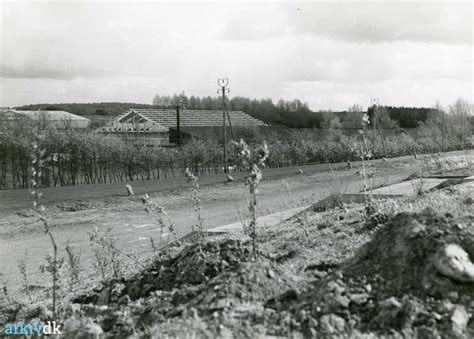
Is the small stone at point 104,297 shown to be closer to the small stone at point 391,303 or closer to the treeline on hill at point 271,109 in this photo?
the small stone at point 391,303

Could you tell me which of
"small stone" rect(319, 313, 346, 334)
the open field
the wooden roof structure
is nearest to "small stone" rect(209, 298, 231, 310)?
the open field

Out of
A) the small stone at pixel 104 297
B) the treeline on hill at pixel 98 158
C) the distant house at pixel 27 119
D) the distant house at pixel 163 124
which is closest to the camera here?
the small stone at pixel 104 297

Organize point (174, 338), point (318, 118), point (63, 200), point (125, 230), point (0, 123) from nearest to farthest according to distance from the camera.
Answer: point (174, 338) → point (125, 230) → point (63, 200) → point (0, 123) → point (318, 118)

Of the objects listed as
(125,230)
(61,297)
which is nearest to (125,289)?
(61,297)

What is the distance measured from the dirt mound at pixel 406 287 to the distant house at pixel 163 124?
137 feet

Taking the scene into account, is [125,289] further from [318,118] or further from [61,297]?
[318,118]

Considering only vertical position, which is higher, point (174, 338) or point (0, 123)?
point (0, 123)

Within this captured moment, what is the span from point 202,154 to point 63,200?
1324 cm

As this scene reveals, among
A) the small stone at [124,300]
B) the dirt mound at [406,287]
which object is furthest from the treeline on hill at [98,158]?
the dirt mound at [406,287]

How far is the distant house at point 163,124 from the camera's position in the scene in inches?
1901

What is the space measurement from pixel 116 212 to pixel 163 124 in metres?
35.8

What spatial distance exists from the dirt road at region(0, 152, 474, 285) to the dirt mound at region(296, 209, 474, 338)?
391 centimetres

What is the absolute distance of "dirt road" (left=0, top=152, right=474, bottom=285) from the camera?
1048 centimetres

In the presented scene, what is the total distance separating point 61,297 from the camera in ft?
19.9
